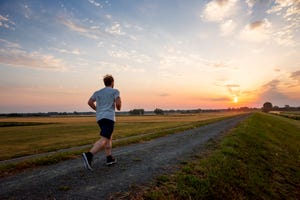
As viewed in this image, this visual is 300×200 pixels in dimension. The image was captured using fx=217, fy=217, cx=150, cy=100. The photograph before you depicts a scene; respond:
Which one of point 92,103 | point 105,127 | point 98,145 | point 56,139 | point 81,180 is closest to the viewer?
point 81,180

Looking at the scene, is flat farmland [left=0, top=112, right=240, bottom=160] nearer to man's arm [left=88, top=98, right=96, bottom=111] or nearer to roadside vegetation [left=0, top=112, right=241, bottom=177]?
roadside vegetation [left=0, top=112, right=241, bottom=177]

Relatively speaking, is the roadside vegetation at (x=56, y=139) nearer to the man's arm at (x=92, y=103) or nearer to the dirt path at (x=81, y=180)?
the dirt path at (x=81, y=180)

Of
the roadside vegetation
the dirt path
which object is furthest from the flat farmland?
the dirt path

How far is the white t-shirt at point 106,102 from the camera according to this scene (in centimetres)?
622

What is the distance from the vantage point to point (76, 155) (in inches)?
368

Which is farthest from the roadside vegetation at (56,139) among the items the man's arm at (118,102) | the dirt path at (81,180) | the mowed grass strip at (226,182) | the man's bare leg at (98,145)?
the mowed grass strip at (226,182)

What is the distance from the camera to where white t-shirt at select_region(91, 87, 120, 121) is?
622 cm

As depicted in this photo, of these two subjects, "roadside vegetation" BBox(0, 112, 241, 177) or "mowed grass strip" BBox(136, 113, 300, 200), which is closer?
"mowed grass strip" BBox(136, 113, 300, 200)

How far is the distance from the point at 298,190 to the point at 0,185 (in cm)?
1000

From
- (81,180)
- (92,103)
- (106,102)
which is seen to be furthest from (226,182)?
(92,103)

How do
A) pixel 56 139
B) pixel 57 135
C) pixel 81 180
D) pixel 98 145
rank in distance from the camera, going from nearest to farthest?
1. pixel 81 180
2. pixel 98 145
3. pixel 56 139
4. pixel 57 135

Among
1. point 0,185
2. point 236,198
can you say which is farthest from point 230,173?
point 0,185

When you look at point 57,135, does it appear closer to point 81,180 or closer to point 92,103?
point 92,103

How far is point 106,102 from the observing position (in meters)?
6.25
